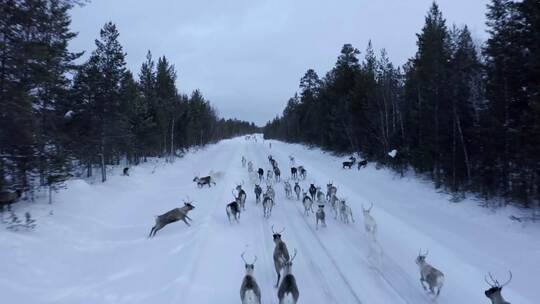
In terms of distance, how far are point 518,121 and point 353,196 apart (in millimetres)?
8497

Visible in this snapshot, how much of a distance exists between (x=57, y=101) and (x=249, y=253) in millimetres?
16968

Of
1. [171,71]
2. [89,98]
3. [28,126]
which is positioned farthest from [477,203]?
[171,71]

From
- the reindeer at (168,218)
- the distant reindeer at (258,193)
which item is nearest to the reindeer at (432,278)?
the reindeer at (168,218)

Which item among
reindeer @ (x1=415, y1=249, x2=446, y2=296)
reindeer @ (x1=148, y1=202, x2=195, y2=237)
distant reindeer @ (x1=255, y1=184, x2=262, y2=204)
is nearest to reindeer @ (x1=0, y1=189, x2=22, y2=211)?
reindeer @ (x1=148, y1=202, x2=195, y2=237)

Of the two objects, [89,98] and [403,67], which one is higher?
[403,67]

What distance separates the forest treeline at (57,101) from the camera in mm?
12164

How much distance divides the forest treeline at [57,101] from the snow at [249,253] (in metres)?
2.10

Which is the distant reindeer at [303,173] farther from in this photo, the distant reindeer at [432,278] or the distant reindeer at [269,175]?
the distant reindeer at [432,278]

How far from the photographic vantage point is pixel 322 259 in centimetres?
994

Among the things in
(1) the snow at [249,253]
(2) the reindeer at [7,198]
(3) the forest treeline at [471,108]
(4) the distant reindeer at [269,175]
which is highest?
(3) the forest treeline at [471,108]

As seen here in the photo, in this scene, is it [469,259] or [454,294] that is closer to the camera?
[454,294]

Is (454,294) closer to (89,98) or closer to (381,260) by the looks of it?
(381,260)

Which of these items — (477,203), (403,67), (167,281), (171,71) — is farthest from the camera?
(171,71)

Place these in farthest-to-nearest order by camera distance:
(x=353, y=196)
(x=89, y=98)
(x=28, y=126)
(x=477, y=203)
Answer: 1. (x=89, y=98)
2. (x=353, y=196)
3. (x=477, y=203)
4. (x=28, y=126)
